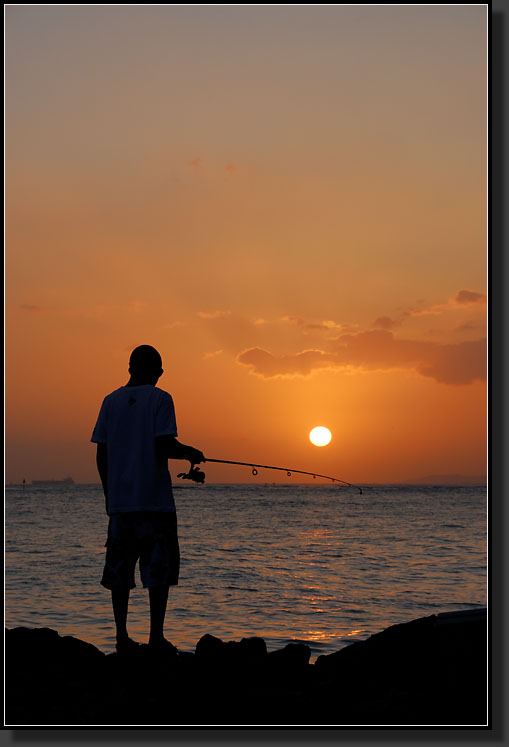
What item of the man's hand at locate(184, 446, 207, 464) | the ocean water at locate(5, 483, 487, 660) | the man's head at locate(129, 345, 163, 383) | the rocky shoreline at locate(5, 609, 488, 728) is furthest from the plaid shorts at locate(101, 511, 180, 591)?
the ocean water at locate(5, 483, 487, 660)

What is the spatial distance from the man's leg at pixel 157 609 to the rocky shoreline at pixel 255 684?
0.13 metres

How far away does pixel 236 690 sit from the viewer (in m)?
4.93

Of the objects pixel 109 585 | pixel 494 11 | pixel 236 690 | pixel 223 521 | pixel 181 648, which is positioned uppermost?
pixel 494 11

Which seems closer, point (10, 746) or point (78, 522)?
point (10, 746)

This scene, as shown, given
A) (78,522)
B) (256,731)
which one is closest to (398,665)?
(256,731)

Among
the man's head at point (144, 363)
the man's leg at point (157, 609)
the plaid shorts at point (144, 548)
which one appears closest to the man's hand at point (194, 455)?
the plaid shorts at point (144, 548)

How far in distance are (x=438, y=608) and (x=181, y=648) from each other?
5.61 meters

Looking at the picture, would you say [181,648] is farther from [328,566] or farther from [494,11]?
[328,566]

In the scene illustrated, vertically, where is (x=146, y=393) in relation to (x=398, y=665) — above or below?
above

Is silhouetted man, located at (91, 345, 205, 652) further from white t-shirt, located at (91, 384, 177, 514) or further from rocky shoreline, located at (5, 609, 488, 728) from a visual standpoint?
rocky shoreline, located at (5, 609, 488, 728)

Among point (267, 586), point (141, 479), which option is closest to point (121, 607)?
point (141, 479)

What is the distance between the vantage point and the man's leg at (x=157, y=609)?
4.98 meters

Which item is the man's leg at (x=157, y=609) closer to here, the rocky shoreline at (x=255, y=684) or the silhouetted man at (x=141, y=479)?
the silhouetted man at (x=141, y=479)

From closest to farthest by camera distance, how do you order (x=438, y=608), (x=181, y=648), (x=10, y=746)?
1. (x=10, y=746)
2. (x=181, y=648)
3. (x=438, y=608)
